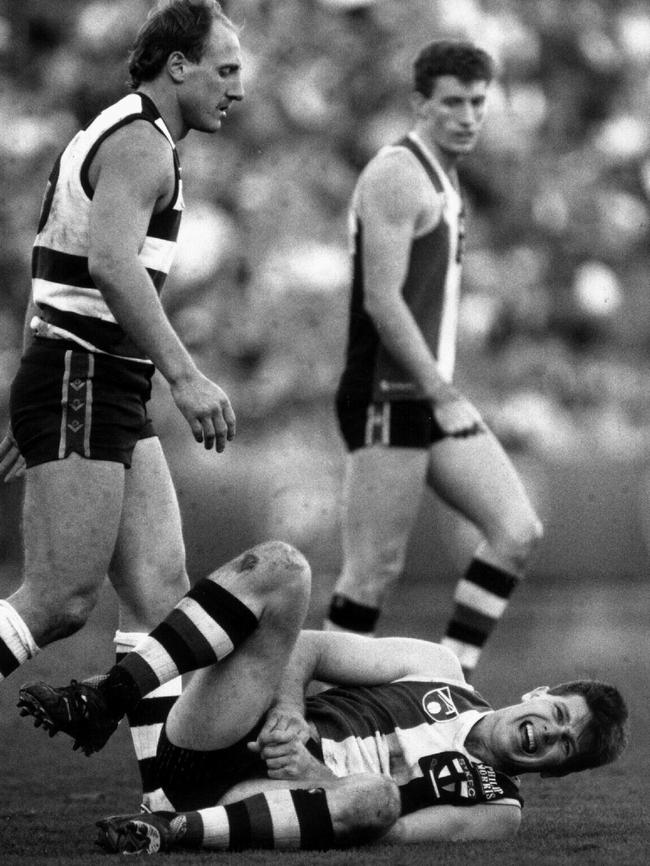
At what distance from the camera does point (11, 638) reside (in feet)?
11.9

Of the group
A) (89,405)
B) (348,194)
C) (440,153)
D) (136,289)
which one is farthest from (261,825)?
(348,194)

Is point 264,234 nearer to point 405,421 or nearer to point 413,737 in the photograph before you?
point 405,421

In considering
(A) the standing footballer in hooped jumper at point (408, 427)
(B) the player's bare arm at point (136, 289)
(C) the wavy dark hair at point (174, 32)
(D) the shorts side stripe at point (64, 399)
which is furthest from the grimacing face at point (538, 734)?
(A) the standing footballer in hooped jumper at point (408, 427)

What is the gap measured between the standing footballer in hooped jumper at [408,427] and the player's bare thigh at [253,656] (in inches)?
81.6

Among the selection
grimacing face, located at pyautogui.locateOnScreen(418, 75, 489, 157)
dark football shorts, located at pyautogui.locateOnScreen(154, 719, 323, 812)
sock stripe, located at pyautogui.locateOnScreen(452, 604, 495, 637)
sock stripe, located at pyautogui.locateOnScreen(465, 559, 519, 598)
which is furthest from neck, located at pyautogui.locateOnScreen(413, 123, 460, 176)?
dark football shorts, located at pyautogui.locateOnScreen(154, 719, 323, 812)

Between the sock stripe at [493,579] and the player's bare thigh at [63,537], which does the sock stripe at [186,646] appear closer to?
the player's bare thigh at [63,537]

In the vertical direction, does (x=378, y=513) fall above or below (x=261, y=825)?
above

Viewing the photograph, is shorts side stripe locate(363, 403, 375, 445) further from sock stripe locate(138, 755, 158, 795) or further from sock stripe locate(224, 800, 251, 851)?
sock stripe locate(224, 800, 251, 851)

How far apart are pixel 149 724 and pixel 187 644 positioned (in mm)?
454

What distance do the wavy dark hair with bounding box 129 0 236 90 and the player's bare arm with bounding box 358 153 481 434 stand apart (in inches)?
74.4

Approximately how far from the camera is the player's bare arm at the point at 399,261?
18.6 ft

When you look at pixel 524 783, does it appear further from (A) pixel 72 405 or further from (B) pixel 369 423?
(A) pixel 72 405

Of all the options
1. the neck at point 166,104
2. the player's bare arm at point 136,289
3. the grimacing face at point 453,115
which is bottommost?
the player's bare arm at point 136,289

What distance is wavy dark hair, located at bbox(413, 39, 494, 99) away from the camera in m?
6.06
